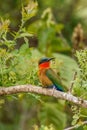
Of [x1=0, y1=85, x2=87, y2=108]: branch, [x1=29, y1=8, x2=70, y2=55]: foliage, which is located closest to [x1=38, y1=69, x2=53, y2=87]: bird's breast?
[x1=0, y1=85, x2=87, y2=108]: branch

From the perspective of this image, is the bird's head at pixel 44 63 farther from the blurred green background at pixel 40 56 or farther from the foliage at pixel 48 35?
the foliage at pixel 48 35

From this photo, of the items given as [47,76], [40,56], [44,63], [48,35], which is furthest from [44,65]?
[48,35]

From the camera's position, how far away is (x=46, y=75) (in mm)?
4109

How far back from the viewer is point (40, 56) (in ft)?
17.7

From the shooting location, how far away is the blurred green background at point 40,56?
12.2 ft

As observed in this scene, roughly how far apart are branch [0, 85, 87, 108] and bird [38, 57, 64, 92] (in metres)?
0.35

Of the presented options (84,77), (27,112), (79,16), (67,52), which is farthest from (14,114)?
(84,77)

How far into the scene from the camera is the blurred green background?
146 inches

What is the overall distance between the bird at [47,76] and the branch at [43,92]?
35cm

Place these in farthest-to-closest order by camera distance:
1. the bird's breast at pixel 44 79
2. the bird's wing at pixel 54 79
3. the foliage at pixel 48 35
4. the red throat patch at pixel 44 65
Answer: the foliage at pixel 48 35 < the red throat patch at pixel 44 65 < the bird's wing at pixel 54 79 < the bird's breast at pixel 44 79

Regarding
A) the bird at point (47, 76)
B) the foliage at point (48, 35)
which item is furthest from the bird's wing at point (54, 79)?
the foliage at point (48, 35)

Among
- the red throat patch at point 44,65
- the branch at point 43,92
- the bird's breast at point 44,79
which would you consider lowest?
the branch at point 43,92

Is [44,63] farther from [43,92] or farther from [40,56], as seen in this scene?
[40,56]

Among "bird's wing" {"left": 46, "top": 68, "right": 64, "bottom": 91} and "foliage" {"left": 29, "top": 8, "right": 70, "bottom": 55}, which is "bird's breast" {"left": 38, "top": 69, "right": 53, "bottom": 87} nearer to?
"bird's wing" {"left": 46, "top": 68, "right": 64, "bottom": 91}
